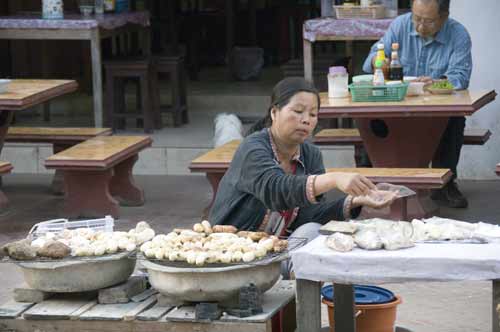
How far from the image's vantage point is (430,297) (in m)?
6.89

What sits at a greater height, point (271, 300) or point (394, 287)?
point (271, 300)

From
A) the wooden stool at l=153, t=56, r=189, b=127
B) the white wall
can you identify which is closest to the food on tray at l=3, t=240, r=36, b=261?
the white wall

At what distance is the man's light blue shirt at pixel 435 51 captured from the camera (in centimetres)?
867

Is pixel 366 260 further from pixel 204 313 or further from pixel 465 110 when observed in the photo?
pixel 465 110

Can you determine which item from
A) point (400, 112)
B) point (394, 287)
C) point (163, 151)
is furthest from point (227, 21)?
point (394, 287)

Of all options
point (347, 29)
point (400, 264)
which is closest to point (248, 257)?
point (400, 264)

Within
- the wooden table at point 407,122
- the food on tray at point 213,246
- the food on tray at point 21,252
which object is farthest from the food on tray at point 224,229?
the wooden table at point 407,122

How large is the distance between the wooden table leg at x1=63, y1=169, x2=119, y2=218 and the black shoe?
2.42m

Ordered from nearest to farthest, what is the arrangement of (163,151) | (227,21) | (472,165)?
(472,165) → (163,151) → (227,21)

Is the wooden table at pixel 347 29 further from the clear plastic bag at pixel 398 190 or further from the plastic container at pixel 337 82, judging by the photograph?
the clear plastic bag at pixel 398 190

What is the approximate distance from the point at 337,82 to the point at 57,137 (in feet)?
8.84

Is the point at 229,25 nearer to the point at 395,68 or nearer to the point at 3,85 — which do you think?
the point at 3,85

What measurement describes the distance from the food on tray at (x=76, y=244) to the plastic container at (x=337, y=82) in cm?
324

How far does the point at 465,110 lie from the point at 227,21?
750 centimetres
